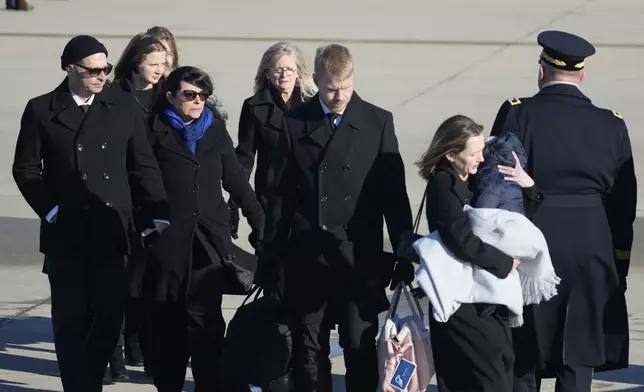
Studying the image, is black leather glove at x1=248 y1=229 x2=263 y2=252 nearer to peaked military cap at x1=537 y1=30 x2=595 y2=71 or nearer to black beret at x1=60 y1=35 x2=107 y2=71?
black beret at x1=60 y1=35 x2=107 y2=71

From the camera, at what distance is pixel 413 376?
18.3 ft

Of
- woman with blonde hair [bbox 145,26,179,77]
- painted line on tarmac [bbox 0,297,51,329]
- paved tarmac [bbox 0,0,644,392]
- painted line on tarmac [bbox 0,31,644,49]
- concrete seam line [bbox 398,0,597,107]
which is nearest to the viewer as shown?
woman with blonde hair [bbox 145,26,179,77]

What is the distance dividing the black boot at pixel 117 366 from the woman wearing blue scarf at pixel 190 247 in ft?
2.42

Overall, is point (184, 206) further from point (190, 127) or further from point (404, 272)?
point (404, 272)

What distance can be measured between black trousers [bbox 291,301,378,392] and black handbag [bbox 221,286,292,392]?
58mm

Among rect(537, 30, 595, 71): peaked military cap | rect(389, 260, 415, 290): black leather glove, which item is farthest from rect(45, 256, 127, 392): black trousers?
rect(537, 30, 595, 71): peaked military cap

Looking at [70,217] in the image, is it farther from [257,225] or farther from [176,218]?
[257,225]

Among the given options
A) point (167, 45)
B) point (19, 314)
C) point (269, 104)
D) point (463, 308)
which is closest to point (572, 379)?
point (463, 308)

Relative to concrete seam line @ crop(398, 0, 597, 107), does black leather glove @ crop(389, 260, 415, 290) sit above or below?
above

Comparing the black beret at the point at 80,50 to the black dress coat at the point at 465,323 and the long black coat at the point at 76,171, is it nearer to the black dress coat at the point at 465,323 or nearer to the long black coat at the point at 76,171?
the long black coat at the point at 76,171

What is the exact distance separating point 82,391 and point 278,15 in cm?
1436

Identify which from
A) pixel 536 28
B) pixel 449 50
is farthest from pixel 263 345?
pixel 536 28

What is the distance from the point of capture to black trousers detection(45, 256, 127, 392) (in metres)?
6.15

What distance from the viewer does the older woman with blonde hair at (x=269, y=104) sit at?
25.2 feet
